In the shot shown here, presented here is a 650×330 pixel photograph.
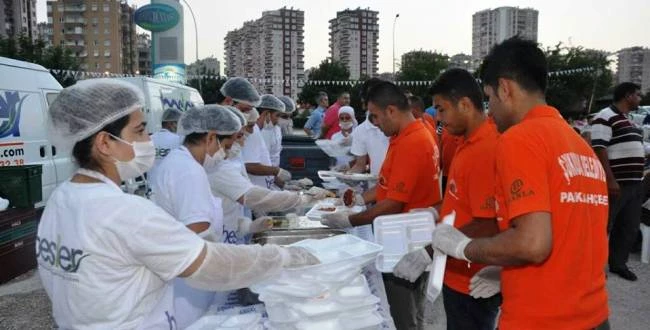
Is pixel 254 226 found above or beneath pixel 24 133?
beneath

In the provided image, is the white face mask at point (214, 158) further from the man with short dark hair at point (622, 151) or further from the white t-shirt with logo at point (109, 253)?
the man with short dark hair at point (622, 151)

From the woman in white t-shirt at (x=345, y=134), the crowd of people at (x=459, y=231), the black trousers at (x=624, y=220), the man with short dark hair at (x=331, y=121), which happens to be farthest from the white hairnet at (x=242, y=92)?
the man with short dark hair at (x=331, y=121)

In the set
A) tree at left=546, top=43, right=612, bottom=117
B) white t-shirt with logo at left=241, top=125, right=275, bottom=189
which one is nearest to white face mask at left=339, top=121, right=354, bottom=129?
white t-shirt with logo at left=241, top=125, right=275, bottom=189

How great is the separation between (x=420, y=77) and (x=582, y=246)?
A: 42613 mm

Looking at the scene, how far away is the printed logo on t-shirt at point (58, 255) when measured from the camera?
146cm

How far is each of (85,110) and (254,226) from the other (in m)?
1.73

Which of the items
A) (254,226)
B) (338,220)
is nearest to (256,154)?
(254,226)

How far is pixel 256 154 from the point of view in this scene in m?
4.97

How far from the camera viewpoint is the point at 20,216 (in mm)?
5438

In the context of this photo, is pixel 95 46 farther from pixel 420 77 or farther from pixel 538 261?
pixel 538 261

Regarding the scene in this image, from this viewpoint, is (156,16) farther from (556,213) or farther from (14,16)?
(14,16)

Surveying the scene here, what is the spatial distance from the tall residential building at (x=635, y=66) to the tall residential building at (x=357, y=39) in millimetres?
42642

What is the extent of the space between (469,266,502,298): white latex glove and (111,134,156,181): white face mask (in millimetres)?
1317

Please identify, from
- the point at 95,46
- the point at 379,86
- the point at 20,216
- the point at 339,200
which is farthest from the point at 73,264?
the point at 95,46
